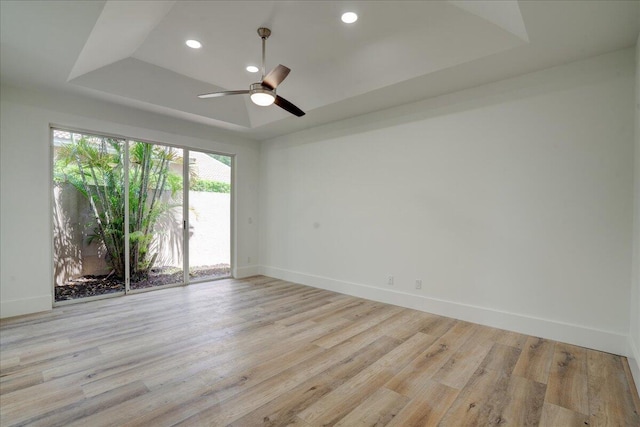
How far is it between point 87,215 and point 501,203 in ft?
18.8

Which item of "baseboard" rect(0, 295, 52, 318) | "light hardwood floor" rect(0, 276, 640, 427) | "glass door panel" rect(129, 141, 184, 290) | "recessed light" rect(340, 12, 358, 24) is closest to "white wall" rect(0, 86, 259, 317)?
"baseboard" rect(0, 295, 52, 318)

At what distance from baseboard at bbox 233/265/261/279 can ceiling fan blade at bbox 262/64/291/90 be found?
4.09 metres

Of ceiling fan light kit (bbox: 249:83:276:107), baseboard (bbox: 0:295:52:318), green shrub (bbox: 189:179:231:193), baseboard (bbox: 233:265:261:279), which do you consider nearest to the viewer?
ceiling fan light kit (bbox: 249:83:276:107)

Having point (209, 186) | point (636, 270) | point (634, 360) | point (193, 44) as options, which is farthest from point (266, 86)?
point (634, 360)

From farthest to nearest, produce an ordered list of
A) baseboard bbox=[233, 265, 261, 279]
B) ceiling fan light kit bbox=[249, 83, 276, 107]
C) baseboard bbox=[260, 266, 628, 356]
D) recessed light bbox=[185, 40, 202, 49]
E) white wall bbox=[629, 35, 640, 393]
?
baseboard bbox=[233, 265, 261, 279], recessed light bbox=[185, 40, 202, 49], ceiling fan light kit bbox=[249, 83, 276, 107], baseboard bbox=[260, 266, 628, 356], white wall bbox=[629, 35, 640, 393]

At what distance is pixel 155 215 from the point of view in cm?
510

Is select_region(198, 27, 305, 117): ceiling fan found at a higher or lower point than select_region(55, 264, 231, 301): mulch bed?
higher

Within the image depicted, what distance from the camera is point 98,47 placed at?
3.16 m

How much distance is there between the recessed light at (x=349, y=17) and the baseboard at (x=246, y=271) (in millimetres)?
4801

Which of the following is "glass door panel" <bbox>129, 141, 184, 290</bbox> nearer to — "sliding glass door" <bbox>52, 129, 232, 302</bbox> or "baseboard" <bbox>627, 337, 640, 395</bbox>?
"sliding glass door" <bbox>52, 129, 232, 302</bbox>

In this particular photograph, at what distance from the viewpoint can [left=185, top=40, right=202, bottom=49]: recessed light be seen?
3.60 m

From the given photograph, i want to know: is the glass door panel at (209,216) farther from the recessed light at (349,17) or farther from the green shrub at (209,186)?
the recessed light at (349,17)

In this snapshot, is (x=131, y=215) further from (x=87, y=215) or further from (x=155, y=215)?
(x=87, y=215)

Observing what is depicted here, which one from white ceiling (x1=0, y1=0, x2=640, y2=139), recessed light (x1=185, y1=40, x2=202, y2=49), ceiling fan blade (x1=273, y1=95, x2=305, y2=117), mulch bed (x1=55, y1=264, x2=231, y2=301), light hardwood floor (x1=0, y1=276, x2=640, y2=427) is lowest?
light hardwood floor (x1=0, y1=276, x2=640, y2=427)
